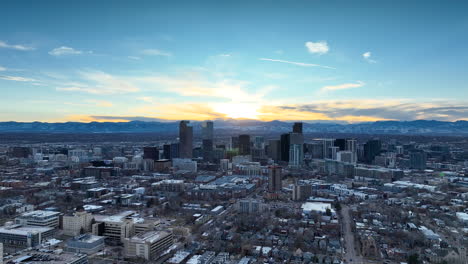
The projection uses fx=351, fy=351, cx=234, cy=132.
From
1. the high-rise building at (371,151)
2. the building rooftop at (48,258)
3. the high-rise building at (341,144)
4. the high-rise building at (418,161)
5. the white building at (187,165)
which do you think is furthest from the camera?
the high-rise building at (341,144)

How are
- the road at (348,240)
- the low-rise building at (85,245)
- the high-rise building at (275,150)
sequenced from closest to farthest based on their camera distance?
the road at (348,240)
the low-rise building at (85,245)
the high-rise building at (275,150)

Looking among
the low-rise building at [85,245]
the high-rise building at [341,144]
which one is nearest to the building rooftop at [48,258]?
the low-rise building at [85,245]

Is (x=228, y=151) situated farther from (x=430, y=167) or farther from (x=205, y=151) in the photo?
(x=430, y=167)

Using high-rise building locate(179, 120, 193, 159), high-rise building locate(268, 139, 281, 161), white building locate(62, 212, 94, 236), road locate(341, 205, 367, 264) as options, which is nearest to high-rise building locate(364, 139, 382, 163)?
high-rise building locate(268, 139, 281, 161)

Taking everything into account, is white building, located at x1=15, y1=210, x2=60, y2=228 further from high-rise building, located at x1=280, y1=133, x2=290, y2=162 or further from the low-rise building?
high-rise building, located at x1=280, y1=133, x2=290, y2=162

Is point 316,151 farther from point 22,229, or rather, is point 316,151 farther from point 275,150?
point 22,229

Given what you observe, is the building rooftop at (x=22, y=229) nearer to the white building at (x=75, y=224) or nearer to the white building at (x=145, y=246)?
the white building at (x=75, y=224)

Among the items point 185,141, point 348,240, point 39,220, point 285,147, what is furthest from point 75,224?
point 285,147

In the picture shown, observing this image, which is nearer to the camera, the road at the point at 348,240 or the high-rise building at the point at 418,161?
the road at the point at 348,240
